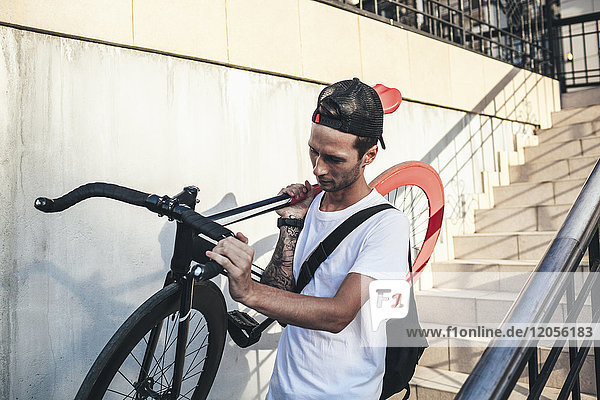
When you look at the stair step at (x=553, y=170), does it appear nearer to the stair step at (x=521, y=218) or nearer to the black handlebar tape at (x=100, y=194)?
the stair step at (x=521, y=218)

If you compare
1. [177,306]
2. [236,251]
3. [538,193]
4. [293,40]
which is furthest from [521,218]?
[236,251]

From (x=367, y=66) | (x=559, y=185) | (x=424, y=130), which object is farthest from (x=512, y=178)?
(x=367, y=66)

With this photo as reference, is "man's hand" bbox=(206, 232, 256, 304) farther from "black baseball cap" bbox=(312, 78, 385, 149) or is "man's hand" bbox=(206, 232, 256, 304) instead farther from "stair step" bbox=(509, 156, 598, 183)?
"stair step" bbox=(509, 156, 598, 183)

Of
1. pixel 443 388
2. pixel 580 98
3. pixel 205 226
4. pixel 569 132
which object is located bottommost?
pixel 443 388

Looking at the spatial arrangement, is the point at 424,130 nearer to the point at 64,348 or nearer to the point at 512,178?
the point at 512,178

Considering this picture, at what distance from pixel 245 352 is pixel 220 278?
537 millimetres

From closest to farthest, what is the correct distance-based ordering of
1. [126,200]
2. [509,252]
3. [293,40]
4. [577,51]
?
[126,200] → [293,40] → [509,252] → [577,51]

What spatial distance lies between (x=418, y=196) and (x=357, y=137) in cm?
277

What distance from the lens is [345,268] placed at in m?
1.70

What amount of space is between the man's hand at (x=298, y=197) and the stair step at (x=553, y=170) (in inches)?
167

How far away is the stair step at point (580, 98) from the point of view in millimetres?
7074

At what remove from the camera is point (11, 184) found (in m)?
2.60

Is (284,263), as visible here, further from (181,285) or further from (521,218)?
(521,218)

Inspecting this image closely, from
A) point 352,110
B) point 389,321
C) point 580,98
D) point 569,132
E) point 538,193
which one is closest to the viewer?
point 352,110
